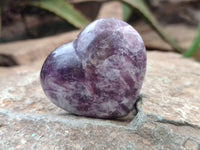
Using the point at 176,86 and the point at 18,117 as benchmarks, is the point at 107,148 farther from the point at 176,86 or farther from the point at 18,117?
the point at 176,86

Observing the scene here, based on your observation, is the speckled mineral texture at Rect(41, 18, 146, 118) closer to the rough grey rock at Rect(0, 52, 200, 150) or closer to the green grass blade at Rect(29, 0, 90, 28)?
the rough grey rock at Rect(0, 52, 200, 150)

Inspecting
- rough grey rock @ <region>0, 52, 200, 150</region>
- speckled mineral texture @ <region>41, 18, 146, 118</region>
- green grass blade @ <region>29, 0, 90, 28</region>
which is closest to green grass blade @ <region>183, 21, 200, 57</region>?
rough grey rock @ <region>0, 52, 200, 150</region>

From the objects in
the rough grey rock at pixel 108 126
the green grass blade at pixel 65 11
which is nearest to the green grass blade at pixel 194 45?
the rough grey rock at pixel 108 126

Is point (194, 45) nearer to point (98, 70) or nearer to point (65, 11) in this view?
point (65, 11)

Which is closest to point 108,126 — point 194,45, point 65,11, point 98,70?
point 98,70

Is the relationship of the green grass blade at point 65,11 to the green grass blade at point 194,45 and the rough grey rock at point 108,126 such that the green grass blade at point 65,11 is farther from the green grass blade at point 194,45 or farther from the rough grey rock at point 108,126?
the rough grey rock at point 108,126

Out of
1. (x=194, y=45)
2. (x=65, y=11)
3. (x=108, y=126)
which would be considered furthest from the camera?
(x=65, y=11)
